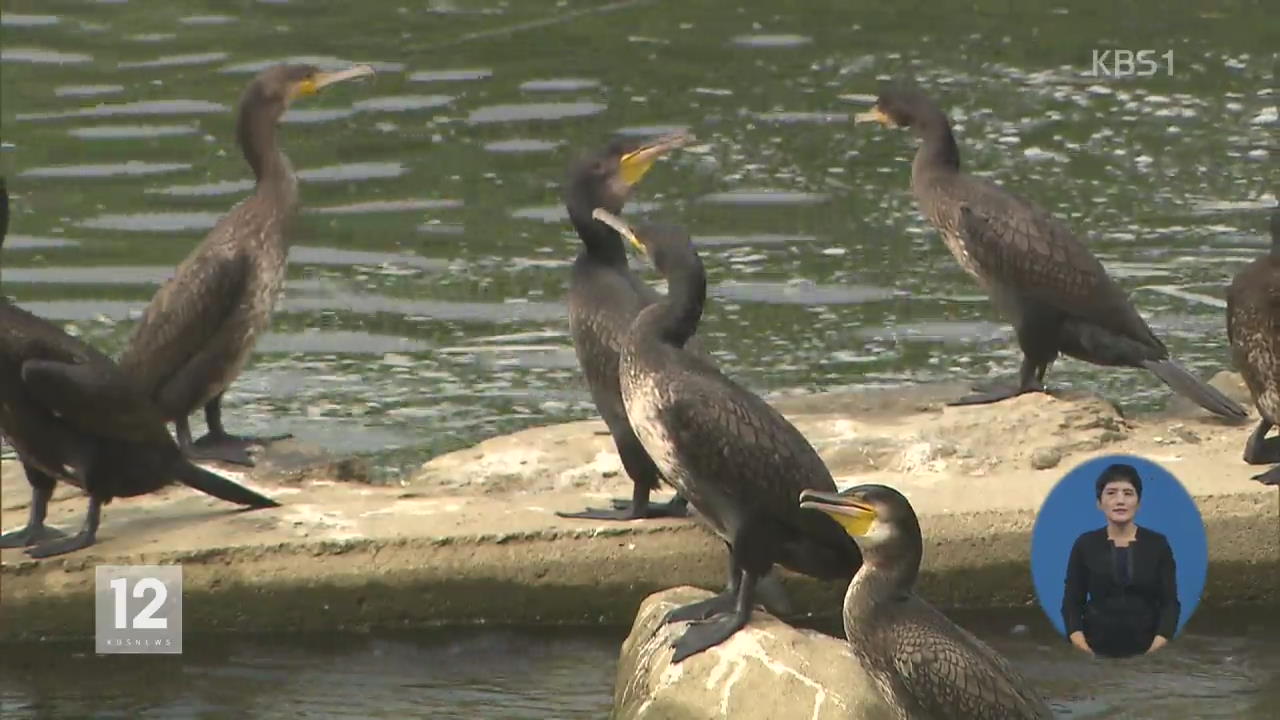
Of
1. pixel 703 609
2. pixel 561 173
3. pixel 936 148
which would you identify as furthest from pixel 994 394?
pixel 561 173

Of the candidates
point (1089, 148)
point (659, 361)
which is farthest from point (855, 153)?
point (659, 361)

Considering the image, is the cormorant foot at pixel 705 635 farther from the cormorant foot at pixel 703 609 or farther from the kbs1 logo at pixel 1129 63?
the kbs1 logo at pixel 1129 63

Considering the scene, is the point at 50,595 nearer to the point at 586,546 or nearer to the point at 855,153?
the point at 586,546

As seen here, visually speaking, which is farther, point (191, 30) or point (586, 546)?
point (191, 30)

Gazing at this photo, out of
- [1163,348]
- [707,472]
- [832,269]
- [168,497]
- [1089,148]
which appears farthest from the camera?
[1089,148]

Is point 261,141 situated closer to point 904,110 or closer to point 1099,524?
point 904,110

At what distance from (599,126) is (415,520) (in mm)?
6052

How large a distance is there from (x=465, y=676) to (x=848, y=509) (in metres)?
1.60

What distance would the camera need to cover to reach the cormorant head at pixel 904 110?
34.5 feet

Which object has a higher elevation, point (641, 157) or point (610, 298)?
point (641, 157)

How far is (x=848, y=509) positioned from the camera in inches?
265

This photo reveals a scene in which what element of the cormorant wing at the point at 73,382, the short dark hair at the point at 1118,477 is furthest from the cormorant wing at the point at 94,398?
the short dark hair at the point at 1118,477

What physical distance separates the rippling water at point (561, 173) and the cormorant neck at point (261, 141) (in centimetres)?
93

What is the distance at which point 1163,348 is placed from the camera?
957 centimetres
